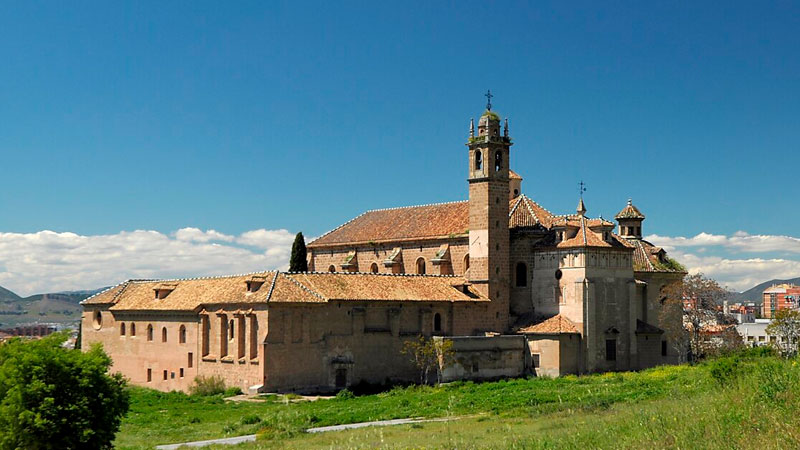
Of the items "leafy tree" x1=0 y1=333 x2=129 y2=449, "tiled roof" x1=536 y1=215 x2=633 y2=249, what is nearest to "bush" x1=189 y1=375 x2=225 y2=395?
"leafy tree" x1=0 y1=333 x2=129 y2=449

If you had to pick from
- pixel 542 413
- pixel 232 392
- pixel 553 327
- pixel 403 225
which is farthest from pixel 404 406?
pixel 403 225

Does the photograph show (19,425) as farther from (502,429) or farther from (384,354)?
(384,354)

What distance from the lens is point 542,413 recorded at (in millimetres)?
34344

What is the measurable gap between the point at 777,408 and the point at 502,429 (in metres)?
13.5

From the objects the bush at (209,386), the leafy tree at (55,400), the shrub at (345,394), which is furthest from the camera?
the bush at (209,386)

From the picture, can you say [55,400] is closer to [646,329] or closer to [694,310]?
[646,329]

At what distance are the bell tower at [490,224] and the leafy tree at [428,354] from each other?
5160 millimetres

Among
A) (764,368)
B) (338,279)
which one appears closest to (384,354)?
(338,279)

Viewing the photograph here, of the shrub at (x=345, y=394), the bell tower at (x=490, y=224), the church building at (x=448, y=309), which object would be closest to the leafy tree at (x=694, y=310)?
the church building at (x=448, y=309)

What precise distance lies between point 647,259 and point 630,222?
14.4 ft

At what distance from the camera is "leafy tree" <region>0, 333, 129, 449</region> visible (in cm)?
2767

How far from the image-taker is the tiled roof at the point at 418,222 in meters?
57.6

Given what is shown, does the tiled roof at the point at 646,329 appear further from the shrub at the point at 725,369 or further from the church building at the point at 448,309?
the shrub at the point at 725,369

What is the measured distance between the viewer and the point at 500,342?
52.2 meters
